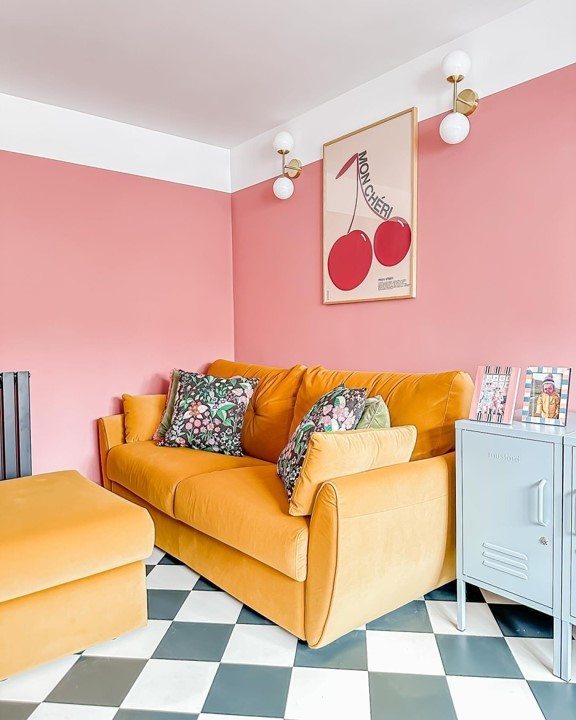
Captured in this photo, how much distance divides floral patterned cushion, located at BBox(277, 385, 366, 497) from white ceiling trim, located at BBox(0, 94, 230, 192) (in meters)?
2.09

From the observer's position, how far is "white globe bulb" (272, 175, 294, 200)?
308cm

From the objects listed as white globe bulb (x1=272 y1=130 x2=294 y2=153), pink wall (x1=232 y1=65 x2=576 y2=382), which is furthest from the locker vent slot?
white globe bulb (x1=272 y1=130 x2=294 y2=153)

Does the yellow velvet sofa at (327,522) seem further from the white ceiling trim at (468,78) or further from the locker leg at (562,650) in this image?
the white ceiling trim at (468,78)

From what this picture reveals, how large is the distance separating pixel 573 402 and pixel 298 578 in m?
1.23

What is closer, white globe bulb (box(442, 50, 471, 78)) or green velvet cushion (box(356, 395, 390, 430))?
green velvet cushion (box(356, 395, 390, 430))

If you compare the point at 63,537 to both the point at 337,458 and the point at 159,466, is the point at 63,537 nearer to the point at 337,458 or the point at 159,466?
the point at 159,466

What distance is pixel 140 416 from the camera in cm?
297

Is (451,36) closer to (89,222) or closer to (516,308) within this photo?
(516,308)

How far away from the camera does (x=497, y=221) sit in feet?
7.09

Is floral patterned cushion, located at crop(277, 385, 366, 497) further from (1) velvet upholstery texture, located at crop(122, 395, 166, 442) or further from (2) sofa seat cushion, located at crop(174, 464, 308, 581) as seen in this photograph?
(1) velvet upholstery texture, located at crop(122, 395, 166, 442)

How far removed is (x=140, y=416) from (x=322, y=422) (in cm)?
139

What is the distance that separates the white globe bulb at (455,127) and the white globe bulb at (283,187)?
111 centimetres

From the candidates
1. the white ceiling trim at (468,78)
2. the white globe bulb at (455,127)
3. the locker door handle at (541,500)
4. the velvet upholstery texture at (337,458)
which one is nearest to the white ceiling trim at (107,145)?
the white ceiling trim at (468,78)

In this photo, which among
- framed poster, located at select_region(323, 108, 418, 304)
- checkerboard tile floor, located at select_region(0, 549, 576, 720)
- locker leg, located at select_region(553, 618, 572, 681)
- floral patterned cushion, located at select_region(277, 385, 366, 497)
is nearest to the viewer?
checkerboard tile floor, located at select_region(0, 549, 576, 720)
